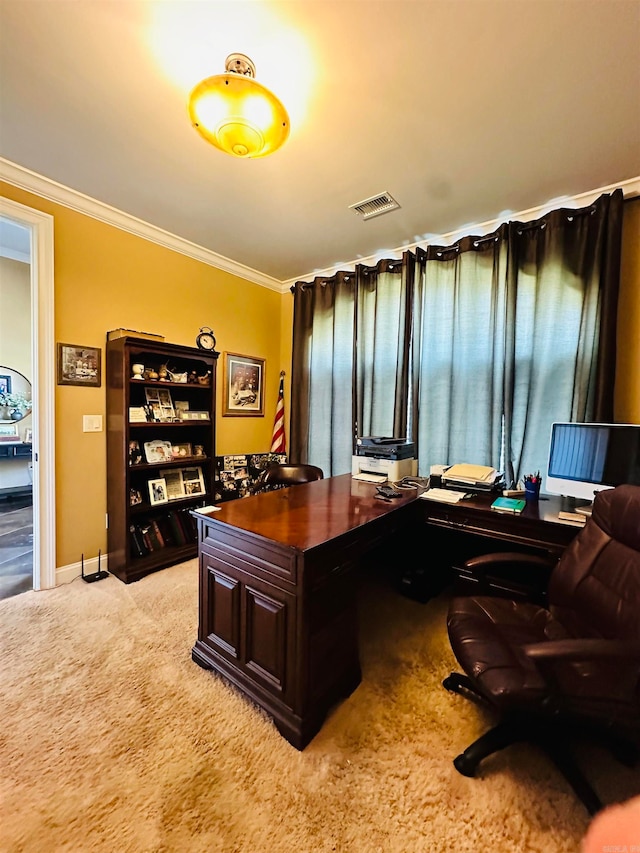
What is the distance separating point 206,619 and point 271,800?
0.75 meters

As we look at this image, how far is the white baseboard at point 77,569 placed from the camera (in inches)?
98.1

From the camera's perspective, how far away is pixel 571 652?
0.99 m

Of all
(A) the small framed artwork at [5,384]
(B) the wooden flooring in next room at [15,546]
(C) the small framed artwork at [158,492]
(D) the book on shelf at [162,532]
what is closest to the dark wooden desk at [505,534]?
(D) the book on shelf at [162,532]

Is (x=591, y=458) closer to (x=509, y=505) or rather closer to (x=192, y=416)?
(x=509, y=505)

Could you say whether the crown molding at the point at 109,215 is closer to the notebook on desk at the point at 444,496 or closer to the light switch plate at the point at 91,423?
the light switch plate at the point at 91,423

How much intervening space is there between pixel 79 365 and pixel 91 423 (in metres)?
0.44

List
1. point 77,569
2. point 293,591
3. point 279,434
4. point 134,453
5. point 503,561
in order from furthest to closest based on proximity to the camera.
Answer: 1. point 279,434
2. point 134,453
3. point 77,569
4. point 503,561
5. point 293,591

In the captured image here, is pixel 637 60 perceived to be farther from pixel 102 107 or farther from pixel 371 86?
pixel 102 107

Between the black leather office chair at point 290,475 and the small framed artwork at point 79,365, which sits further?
the black leather office chair at point 290,475

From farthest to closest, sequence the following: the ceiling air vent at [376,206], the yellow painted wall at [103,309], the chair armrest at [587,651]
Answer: the ceiling air vent at [376,206], the yellow painted wall at [103,309], the chair armrest at [587,651]

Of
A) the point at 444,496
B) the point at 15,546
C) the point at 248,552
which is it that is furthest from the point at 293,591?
the point at 15,546

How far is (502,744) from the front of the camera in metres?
1.26

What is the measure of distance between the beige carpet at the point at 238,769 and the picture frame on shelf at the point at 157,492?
109cm

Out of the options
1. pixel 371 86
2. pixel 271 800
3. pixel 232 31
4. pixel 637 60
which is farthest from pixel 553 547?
pixel 232 31
